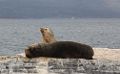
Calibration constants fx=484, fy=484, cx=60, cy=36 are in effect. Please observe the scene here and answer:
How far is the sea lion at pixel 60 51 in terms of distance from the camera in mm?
14039

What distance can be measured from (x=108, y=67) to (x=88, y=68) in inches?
21.0

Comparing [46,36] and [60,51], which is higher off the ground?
[46,36]

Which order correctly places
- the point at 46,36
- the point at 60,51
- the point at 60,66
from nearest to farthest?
the point at 60,66
the point at 60,51
the point at 46,36

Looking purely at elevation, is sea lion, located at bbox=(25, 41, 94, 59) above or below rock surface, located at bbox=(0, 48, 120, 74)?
above

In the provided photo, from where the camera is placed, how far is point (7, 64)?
12883 mm

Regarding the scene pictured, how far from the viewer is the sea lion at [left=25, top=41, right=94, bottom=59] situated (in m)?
14.0

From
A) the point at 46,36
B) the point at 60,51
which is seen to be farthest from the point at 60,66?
the point at 46,36

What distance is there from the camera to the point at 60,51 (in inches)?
554

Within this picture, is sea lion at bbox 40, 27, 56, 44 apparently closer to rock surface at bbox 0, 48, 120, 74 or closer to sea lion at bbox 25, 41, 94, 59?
sea lion at bbox 25, 41, 94, 59

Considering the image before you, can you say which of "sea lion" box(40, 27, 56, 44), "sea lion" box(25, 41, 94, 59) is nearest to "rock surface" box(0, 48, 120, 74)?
"sea lion" box(25, 41, 94, 59)

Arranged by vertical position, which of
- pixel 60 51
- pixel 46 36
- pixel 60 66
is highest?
pixel 46 36

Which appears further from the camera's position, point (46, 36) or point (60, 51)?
point (46, 36)

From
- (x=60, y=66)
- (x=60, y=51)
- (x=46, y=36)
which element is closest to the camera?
(x=60, y=66)

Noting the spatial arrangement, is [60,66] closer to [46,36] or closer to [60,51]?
[60,51]
